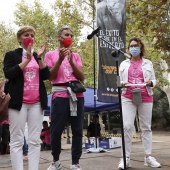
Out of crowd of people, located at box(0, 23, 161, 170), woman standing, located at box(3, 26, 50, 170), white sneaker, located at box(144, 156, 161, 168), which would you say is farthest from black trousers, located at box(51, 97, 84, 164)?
white sneaker, located at box(144, 156, 161, 168)

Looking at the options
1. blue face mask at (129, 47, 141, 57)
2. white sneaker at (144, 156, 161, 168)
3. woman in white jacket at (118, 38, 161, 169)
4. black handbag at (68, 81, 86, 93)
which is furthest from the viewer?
blue face mask at (129, 47, 141, 57)

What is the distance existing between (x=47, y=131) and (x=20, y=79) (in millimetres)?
8182

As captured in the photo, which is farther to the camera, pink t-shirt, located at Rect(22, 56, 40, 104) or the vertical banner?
the vertical banner

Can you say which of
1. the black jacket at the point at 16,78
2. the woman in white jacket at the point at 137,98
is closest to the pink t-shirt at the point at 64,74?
the black jacket at the point at 16,78

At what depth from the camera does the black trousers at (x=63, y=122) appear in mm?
4328

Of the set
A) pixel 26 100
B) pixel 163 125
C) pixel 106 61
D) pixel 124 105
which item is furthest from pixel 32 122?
pixel 163 125

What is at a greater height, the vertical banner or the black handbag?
the vertical banner

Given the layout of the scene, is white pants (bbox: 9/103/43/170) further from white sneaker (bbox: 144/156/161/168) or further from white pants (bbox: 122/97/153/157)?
white sneaker (bbox: 144/156/161/168)

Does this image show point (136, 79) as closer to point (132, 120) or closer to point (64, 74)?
point (132, 120)

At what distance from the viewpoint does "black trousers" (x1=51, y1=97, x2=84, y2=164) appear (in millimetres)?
4328

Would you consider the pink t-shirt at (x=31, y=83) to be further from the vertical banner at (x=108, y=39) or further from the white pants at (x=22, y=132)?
the vertical banner at (x=108, y=39)

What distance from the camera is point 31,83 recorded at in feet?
12.6

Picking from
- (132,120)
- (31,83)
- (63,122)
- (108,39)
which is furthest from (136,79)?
(108,39)

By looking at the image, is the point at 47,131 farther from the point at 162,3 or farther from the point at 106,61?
the point at 162,3
